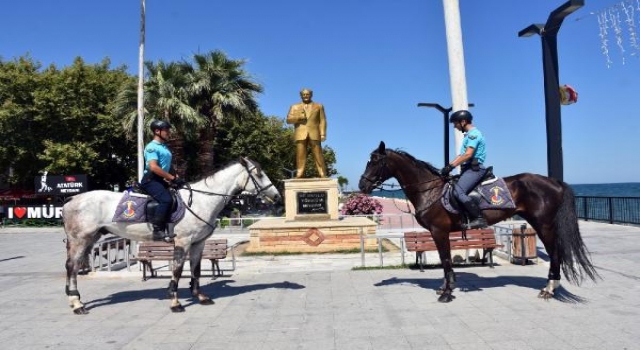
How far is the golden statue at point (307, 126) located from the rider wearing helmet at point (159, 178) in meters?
8.45

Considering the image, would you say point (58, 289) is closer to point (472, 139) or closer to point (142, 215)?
point (142, 215)

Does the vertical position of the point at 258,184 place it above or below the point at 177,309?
above

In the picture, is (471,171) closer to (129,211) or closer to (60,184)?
(129,211)

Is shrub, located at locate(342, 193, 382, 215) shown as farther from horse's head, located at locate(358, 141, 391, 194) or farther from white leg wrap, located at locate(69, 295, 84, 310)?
white leg wrap, located at locate(69, 295, 84, 310)

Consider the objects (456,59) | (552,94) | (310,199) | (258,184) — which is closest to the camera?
(258,184)

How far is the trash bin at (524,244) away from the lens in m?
10.3

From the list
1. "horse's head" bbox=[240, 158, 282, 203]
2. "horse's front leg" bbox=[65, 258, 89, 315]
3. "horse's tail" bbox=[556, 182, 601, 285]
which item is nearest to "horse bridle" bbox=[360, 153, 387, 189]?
"horse's head" bbox=[240, 158, 282, 203]

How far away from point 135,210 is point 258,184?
6.42ft

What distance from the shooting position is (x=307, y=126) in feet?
51.3

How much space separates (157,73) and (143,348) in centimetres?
1889

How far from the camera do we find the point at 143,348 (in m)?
5.36

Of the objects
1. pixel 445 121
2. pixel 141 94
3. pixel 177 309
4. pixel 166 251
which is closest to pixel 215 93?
pixel 141 94

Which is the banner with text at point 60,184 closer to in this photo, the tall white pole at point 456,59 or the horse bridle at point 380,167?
the tall white pole at point 456,59

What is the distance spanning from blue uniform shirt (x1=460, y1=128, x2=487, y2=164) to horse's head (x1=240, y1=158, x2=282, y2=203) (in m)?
3.14
